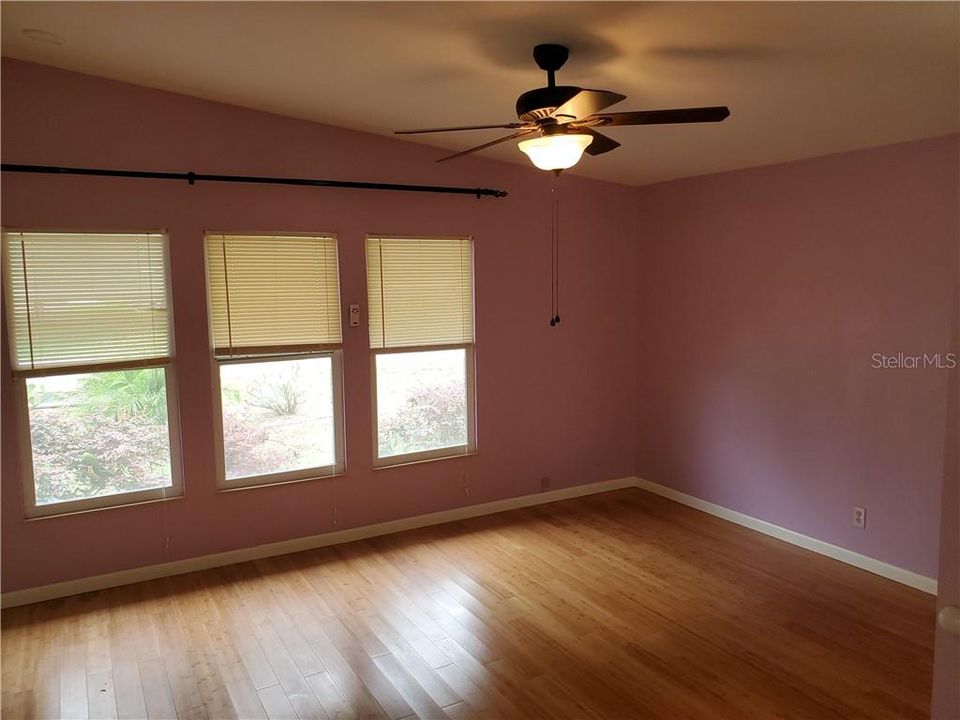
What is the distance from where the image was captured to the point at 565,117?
249 centimetres

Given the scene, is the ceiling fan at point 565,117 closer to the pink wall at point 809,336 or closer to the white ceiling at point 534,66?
the white ceiling at point 534,66

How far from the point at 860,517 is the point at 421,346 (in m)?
3.01

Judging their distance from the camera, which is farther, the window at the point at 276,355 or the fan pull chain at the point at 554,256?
the fan pull chain at the point at 554,256

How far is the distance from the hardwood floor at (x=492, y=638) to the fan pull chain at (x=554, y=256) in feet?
5.90

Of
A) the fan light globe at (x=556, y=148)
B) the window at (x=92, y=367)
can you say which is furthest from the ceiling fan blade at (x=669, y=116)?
the window at (x=92, y=367)

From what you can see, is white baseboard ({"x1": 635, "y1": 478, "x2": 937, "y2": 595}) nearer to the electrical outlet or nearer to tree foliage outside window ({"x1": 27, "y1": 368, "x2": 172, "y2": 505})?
the electrical outlet

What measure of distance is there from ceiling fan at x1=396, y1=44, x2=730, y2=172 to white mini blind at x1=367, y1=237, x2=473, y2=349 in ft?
6.53

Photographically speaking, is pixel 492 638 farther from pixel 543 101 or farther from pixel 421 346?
pixel 543 101

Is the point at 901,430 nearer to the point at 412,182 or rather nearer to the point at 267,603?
the point at 412,182

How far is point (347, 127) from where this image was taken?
4324mm

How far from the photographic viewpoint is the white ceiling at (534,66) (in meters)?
2.36

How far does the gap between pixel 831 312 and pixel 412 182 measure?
2.85 m

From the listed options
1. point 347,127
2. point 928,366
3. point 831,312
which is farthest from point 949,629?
point 347,127

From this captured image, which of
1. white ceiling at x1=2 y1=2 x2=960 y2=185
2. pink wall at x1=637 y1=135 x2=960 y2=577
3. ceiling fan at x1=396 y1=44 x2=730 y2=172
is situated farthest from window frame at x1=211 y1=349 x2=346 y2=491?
pink wall at x1=637 y1=135 x2=960 y2=577
